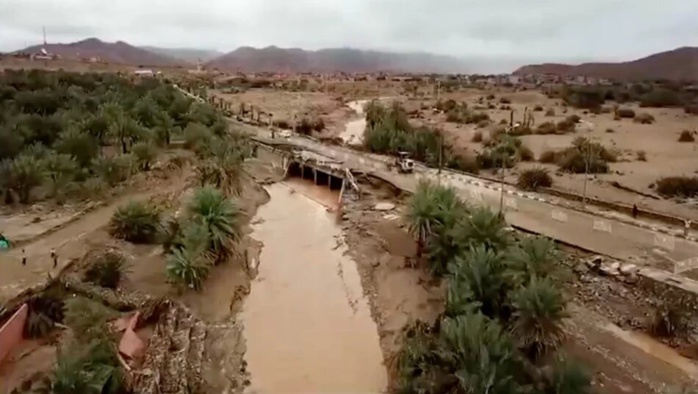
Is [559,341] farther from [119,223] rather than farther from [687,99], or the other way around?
[687,99]

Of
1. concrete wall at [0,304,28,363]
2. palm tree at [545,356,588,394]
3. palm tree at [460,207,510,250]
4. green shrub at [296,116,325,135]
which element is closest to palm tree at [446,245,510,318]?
palm tree at [460,207,510,250]

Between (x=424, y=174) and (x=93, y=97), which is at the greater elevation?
(x=93, y=97)

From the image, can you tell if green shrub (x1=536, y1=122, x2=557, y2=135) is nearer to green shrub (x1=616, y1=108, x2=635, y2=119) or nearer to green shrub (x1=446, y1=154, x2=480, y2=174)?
green shrub (x1=616, y1=108, x2=635, y2=119)

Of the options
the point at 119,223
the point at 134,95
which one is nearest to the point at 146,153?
the point at 119,223

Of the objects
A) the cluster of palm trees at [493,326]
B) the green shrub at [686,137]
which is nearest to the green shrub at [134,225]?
the cluster of palm trees at [493,326]

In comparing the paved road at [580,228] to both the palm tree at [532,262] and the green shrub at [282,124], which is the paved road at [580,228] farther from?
the green shrub at [282,124]

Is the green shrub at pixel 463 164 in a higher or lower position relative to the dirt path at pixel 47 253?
higher
